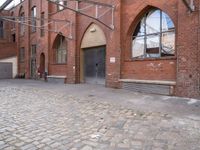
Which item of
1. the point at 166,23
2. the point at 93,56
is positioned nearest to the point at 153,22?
the point at 166,23

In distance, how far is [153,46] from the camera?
11.7m

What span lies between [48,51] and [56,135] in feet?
55.8

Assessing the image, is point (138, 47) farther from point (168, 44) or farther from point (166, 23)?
point (166, 23)

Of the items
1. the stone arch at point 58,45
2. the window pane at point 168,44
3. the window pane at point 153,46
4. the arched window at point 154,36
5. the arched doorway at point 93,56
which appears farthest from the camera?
the stone arch at point 58,45

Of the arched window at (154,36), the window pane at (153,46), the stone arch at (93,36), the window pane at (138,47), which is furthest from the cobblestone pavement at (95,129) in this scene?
the stone arch at (93,36)

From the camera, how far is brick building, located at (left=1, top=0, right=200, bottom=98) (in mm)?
9609

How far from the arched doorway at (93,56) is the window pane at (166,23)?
4.61 m

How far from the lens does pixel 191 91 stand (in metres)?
9.42

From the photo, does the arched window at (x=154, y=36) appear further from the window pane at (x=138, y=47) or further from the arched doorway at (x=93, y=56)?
the arched doorway at (x=93, y=56)

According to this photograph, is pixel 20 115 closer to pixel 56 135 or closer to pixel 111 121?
pixel 56 135

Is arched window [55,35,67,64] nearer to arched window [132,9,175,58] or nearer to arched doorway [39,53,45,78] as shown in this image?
arched doorway [39,53,45,78]

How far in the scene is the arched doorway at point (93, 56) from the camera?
50.3 feet

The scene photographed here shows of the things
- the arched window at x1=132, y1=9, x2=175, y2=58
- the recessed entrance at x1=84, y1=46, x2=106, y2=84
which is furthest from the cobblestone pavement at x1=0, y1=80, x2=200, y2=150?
Result: the recessed entrance at x1=84, y1=46, x2=106, y2=84

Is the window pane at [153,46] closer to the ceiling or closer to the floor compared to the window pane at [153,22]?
closer to the floor
